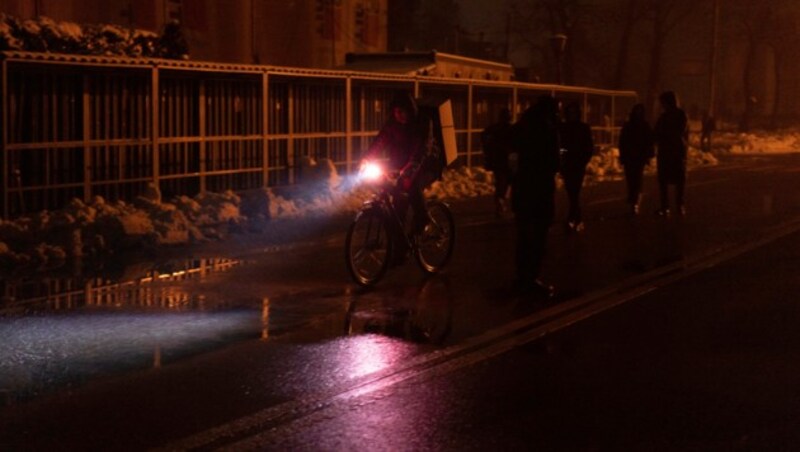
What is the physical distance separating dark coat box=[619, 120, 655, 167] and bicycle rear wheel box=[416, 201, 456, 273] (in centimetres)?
656

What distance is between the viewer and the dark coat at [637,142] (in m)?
17.6

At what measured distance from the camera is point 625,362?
7844 millimetres

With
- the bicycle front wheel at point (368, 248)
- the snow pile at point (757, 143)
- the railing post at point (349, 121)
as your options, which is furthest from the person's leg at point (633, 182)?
the snow pile at point (757, 143)

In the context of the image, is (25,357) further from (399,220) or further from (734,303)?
(734,303)

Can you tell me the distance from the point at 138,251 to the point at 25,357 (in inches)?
227

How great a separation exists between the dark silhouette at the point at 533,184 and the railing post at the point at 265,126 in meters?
9.28

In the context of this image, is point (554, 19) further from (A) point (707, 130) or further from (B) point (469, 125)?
(B) point (469, 125)

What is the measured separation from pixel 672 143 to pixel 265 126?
705 centimetres

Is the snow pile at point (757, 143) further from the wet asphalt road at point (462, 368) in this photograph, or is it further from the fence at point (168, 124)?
the wet asphalt road at point (462, 368)

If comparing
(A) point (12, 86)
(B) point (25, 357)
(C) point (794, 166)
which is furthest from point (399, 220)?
(C) point (794, 166)

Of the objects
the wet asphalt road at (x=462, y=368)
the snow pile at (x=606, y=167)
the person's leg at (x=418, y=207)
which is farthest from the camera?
the snow pile at (x=606, y=167)

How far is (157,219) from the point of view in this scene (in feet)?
48.8

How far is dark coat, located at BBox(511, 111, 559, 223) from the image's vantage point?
10.9 meters

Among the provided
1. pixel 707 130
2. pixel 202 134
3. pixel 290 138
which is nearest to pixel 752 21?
pixel 707 130
